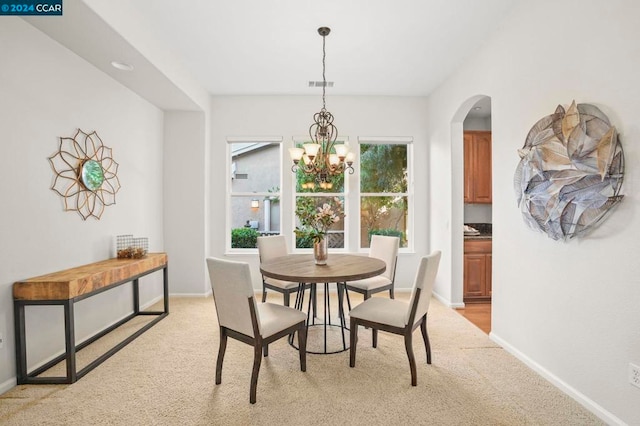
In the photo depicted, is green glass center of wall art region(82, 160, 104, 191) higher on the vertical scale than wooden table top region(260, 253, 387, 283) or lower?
higher

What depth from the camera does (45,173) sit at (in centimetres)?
259

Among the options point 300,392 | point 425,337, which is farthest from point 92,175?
point 425,337

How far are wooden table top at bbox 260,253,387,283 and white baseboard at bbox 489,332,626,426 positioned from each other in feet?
4.36

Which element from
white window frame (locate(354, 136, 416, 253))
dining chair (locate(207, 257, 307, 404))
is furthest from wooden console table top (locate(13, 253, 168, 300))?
white window frame (locate(354, 136, 416, 253))

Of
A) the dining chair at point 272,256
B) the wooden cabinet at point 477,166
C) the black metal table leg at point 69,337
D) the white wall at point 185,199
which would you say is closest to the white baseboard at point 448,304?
the wooden cabinet at point 477,166

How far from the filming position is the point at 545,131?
7.63ft

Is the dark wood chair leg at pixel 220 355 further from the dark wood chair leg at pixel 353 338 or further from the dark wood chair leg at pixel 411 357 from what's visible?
the dark wood chair leg at pixel 411 357

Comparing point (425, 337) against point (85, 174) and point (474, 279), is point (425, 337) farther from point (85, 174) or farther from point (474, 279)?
point (85, 174)

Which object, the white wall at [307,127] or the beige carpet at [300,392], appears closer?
the beige carpet at [300,392]

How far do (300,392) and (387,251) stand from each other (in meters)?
1.82

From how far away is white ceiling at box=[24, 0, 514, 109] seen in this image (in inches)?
106

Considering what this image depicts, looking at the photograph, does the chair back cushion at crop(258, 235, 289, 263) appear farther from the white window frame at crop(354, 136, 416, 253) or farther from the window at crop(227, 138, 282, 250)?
the white window frame at crop(354, 136, 416, 253)

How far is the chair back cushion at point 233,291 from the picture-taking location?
2.09m

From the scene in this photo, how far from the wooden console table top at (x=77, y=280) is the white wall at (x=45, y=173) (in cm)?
10
